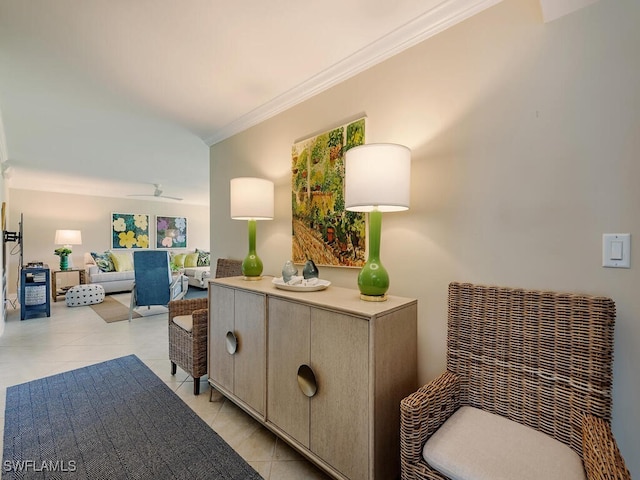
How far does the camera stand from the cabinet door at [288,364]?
1.47 meters

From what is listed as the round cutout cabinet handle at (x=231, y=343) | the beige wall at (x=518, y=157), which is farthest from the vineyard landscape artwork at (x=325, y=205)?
the round cutout cabinet handle at (x=231, y=343)

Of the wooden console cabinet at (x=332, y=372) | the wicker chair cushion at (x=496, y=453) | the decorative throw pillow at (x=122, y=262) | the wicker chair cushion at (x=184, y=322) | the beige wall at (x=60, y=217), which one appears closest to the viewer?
the wicker chair cushion at (x=496, y=453)

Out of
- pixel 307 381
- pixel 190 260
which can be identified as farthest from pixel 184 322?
pixel 190 260

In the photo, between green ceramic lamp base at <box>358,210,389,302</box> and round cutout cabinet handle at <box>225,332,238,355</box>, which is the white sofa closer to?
round cutout cabinet handle at <box>225,332,238,355</box>

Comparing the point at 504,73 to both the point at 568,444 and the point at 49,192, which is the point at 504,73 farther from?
the point at 49,192

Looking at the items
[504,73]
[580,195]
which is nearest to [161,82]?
[504,73]

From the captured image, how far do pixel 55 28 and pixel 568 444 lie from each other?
9.90 ft

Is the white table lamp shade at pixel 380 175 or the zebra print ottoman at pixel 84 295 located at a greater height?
the white table lamp shade at pixel 380 175

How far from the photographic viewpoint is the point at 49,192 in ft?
20.1

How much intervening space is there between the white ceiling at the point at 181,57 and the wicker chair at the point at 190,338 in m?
1.55

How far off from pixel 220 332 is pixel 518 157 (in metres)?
2.00

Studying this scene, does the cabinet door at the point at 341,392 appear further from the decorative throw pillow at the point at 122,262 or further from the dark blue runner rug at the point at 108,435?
the decorative throw pillow at the point at 122,262

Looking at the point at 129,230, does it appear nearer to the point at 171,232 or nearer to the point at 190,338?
the point at 171,232

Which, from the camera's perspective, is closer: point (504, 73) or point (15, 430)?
point (504, 73)
